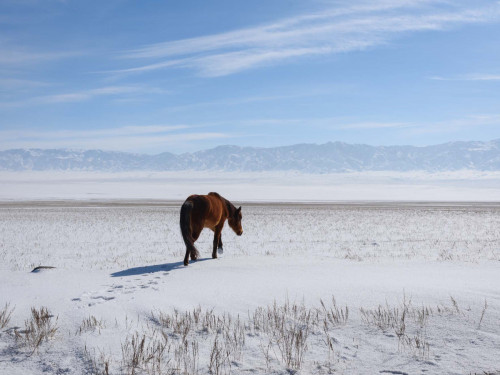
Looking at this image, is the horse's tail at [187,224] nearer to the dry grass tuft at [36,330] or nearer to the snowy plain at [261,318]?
the snowy plain at [261,318]

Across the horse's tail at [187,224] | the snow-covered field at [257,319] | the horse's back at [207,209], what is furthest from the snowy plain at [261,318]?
the horse's back at [207,209]

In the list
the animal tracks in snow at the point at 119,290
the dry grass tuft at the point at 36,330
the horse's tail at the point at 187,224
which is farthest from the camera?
the horse's tail at the point at 187,224

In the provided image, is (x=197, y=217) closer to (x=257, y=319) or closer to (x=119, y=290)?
(x=119, y=290)

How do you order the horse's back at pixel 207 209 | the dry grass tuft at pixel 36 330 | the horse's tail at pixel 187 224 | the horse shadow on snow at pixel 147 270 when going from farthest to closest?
the horse's back at pixel 207 209
the horse's tail at pixel 187 224
the horse shadow on snow at pixel 147 270
the dry grass tuft at pixel 36 330

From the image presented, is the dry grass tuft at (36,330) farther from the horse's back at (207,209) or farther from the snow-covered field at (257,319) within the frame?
the horse's back at (207,209)

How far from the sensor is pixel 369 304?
5684mm

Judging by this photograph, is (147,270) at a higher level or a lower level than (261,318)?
lower

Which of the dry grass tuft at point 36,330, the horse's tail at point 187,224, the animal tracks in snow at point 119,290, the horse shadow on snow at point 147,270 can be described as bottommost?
the horse shadow on snow at point 147,270

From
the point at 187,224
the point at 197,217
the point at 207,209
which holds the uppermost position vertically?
the point at 207,209

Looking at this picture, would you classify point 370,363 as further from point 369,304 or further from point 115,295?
point 115,295

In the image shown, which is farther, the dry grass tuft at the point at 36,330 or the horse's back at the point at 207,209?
the horse's back at the point at 207,209

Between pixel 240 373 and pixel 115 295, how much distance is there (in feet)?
10.5

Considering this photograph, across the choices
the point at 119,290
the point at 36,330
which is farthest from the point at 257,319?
the point at 119,290

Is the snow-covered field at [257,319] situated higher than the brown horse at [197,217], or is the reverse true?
the brown horse at [197,217]
